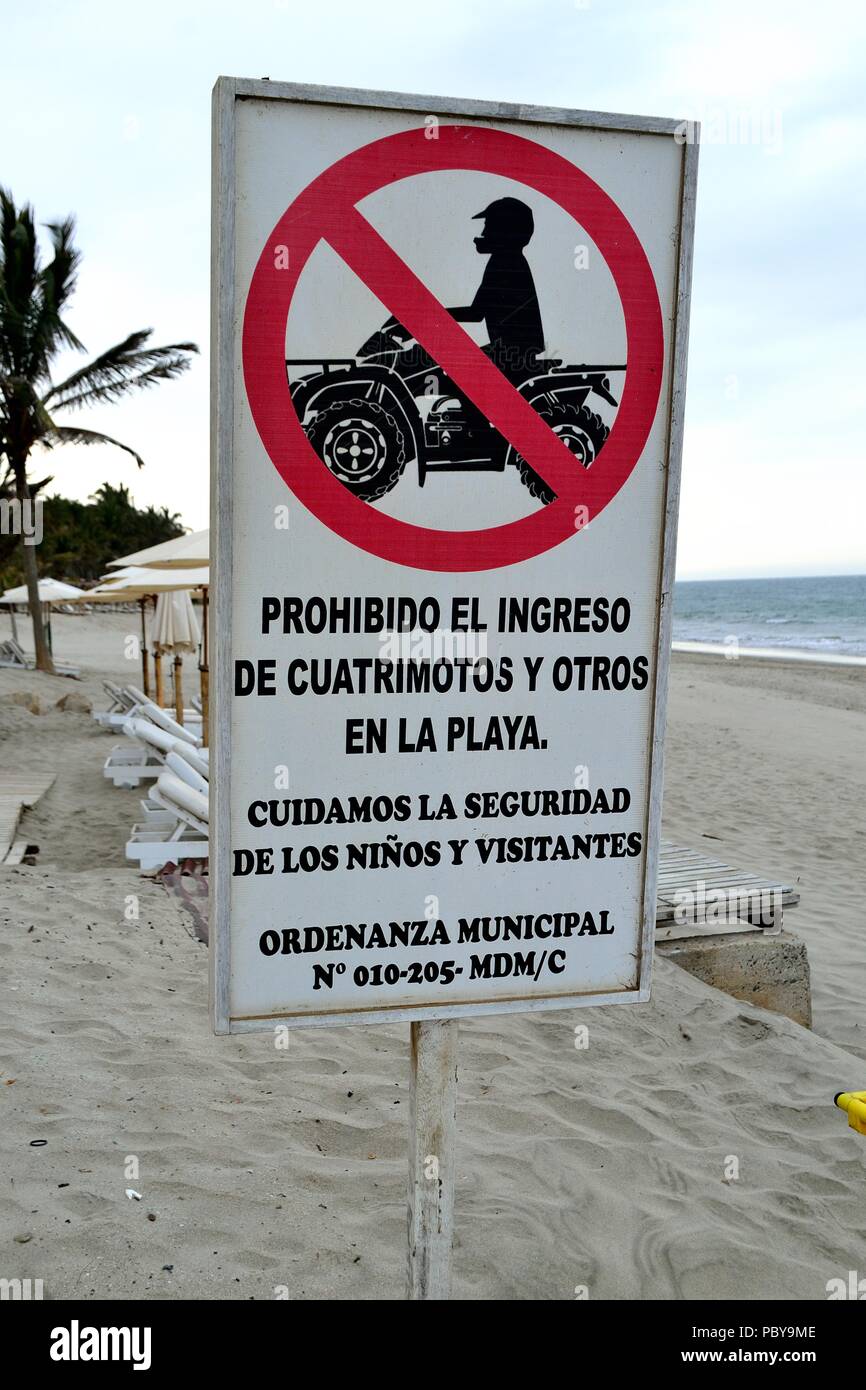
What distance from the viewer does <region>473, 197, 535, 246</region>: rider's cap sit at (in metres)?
1.64

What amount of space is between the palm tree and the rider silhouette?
17487mm

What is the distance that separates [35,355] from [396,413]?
18.6m

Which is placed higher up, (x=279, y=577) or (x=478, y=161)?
(x=478, y=161)

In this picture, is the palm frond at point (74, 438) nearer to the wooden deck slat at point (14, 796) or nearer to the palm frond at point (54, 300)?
the palm frond at point (54, 300)

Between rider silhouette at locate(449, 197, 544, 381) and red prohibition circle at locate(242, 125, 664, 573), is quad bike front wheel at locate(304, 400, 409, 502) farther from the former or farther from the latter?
rider silhouette at locate(449, 197, 544, 381)

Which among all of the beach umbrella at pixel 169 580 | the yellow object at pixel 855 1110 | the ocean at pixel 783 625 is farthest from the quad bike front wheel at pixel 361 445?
the ocean at pixel 783 625

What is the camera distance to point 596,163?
1.68m

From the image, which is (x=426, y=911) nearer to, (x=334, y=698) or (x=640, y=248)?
(x=334, y=698)

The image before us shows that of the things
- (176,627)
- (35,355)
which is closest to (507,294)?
(176,627)

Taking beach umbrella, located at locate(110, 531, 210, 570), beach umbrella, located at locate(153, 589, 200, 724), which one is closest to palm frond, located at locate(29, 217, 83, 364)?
beach umbrella, located at locate(153, 589, 200, 724)

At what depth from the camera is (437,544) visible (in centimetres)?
167

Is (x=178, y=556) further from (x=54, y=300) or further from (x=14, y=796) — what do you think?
(x=54, y=300)
